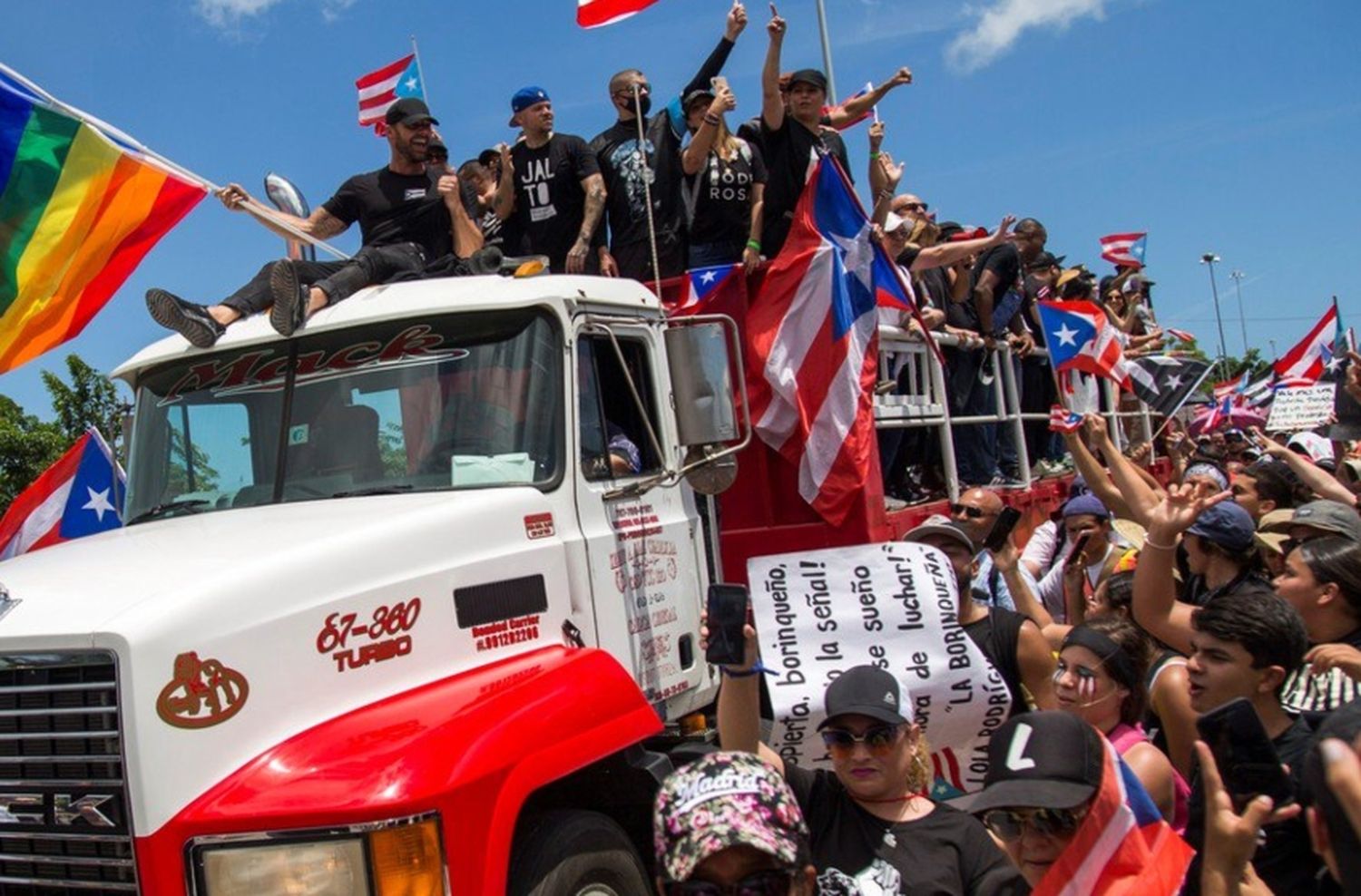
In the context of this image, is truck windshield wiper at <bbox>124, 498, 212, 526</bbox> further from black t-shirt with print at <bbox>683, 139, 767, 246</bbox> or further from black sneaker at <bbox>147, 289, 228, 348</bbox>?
black t-shirt with print at <bbox>683, 139, 767, 246</bbox>

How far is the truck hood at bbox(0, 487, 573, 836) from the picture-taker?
3414 millimetres

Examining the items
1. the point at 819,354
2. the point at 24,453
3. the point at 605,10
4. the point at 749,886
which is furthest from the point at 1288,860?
the point at 24,453

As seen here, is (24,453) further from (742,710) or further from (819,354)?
(742,710)

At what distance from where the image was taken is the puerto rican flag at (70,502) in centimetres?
780

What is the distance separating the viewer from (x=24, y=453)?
22703 mm

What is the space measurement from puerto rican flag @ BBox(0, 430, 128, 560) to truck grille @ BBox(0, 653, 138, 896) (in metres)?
4.42

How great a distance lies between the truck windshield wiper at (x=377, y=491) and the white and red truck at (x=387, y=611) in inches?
0.4

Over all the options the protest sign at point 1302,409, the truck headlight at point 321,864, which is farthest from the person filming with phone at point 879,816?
the protest sign at point 1302,409

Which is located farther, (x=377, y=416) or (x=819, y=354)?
(x=819, y=354)

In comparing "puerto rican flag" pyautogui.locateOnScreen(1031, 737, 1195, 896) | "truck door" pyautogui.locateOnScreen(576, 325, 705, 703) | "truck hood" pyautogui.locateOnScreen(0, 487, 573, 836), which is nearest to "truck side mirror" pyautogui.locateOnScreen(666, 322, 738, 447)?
"truck door" pyautogui.locateOnScreen(576, 325, 705, 703)

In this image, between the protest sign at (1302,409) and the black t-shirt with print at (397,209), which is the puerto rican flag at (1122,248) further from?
the black t-shirt with print at (397,209)

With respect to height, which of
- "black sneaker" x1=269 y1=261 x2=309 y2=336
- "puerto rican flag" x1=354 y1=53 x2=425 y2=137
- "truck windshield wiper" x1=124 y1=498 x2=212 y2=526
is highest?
"puerto rican flag" x1=354 y1=53 x2=425 y2=137

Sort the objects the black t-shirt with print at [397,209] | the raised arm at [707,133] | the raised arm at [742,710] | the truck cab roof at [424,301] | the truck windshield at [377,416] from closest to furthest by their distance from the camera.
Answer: the raised arm at [742,710] → the truck windshield at [377,416] → the truck cab roof at [424,301] → the black t-shirt with print at [397,209] → the raised arm at [707,133]

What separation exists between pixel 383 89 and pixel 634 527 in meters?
8.48
